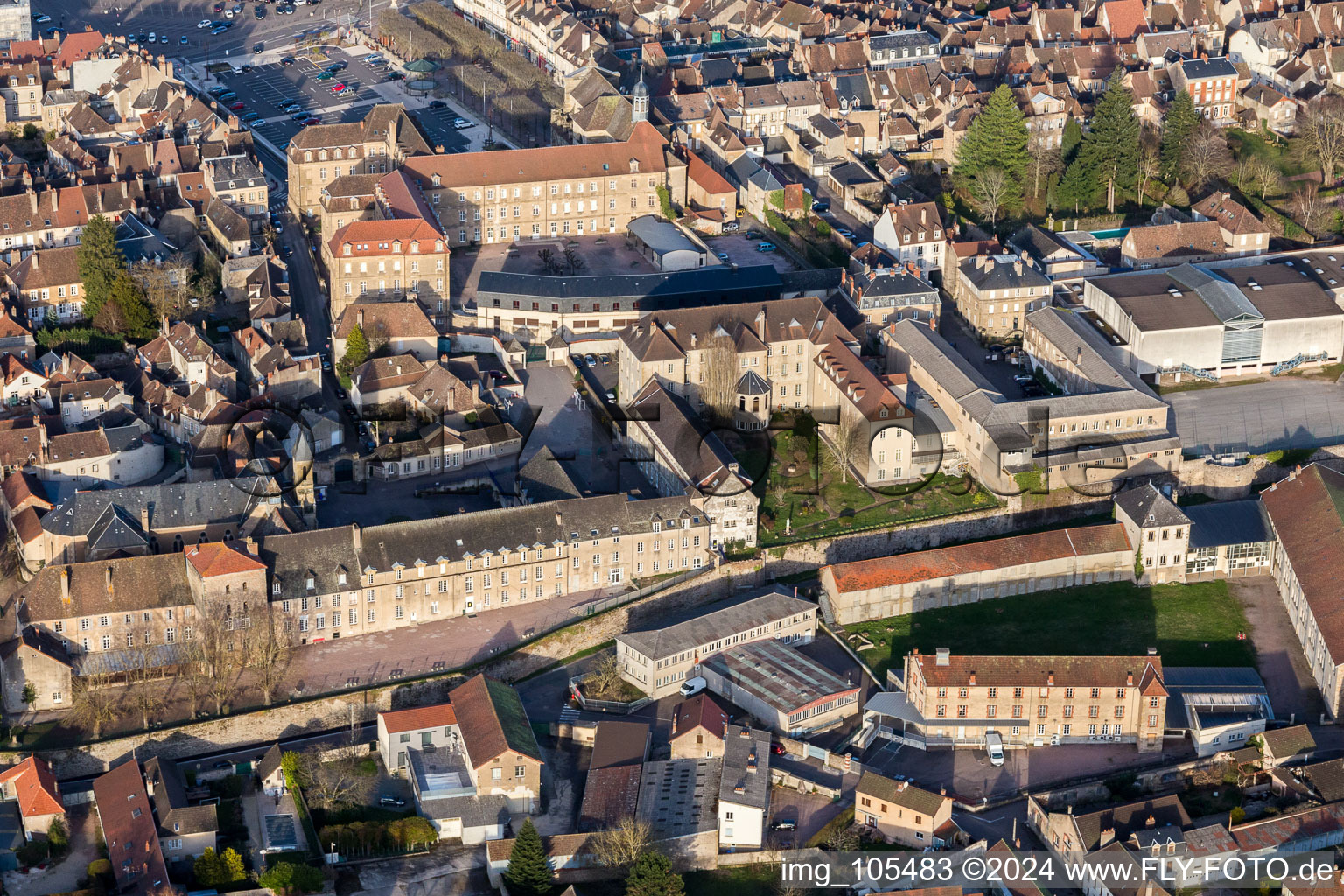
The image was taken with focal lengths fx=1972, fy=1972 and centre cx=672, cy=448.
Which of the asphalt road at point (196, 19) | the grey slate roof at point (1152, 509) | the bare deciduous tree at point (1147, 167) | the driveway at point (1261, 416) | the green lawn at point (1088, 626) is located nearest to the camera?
the green lawn at point (1088, 626)

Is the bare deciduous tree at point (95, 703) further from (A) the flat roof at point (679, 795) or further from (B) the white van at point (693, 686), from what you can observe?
(B) the white van at point (693, 686)

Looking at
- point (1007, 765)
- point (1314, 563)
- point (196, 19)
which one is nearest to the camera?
point (1007, 765)

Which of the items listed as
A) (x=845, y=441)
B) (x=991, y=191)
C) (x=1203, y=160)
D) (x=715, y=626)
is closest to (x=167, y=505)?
(x=715, y=626)

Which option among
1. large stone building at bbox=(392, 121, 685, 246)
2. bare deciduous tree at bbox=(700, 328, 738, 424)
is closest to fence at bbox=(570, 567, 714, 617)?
bare deciduous tree at bbox=(700, 328, 738, 424)

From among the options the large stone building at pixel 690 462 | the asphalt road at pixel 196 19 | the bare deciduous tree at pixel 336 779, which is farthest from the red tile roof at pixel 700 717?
the asphalt road at pixel 196 19

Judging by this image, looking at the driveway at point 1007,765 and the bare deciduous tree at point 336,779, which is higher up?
the bare deciduous tree at point 336,779

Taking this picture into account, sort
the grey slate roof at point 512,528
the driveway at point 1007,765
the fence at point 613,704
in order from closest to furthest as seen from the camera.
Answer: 1. the driveway at point 1007,765
2. the fence at point 613,704
3. the grey slate roof at point 512,528

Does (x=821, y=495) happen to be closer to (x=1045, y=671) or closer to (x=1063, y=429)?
(x=1063, y=429)
